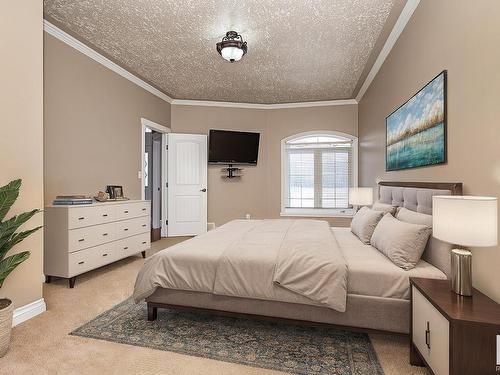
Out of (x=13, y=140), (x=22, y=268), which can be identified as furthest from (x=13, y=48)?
(x=22, y=268)

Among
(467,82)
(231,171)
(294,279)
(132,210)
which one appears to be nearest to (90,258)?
(132,210)

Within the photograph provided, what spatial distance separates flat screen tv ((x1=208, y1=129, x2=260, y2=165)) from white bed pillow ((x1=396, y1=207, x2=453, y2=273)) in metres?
3.79

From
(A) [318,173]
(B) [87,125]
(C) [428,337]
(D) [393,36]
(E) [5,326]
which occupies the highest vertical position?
(D) [393,36]

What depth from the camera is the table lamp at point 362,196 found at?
4.22m

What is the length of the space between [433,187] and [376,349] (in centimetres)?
126

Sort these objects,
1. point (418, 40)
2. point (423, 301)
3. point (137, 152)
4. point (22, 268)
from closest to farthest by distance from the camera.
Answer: point (423, 301), point (22, 268), point (418, 40), point (137, 152)

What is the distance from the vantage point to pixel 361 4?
271 centimetres

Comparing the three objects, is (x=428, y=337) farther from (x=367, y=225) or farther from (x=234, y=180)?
(x=234, y=180)

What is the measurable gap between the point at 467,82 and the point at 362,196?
261cm

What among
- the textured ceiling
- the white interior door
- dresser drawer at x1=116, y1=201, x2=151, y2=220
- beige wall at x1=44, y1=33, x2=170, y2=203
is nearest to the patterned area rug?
dresser drawer at x1=116, y1=201, x2=151, y2=220

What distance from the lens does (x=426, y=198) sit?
228 cm

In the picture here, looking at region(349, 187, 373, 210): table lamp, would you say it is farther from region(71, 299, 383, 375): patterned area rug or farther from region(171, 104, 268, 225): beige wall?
region(71, 299, 383, 375): patterned area rug

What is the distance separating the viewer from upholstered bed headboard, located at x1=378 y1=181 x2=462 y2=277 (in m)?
1.88

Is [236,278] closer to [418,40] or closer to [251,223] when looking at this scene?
[251,223]
